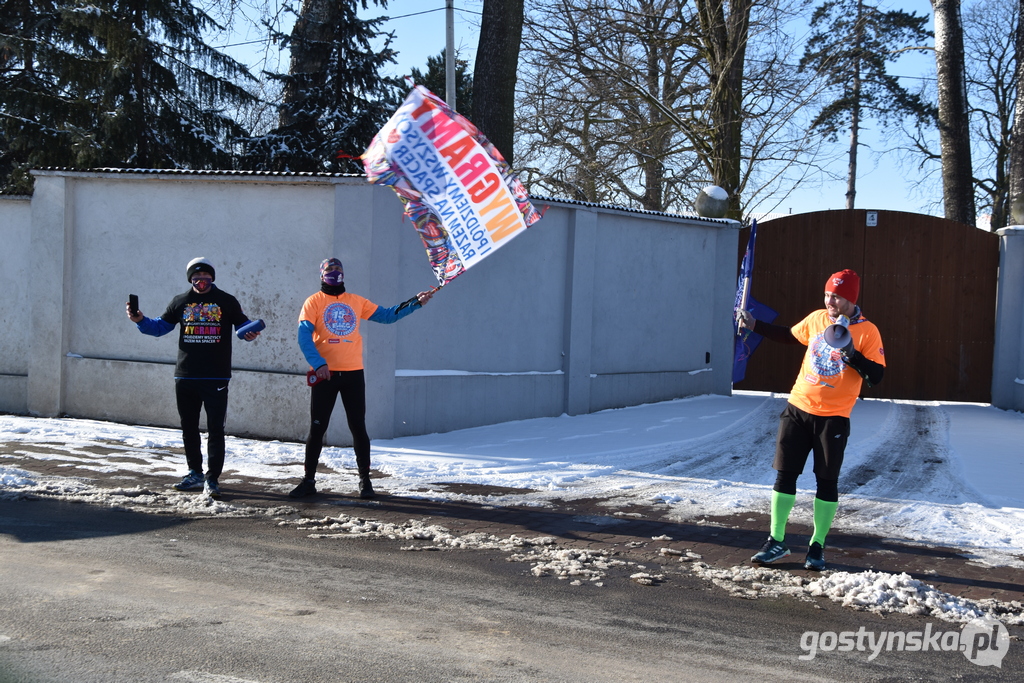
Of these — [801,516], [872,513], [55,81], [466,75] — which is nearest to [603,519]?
[801,516]

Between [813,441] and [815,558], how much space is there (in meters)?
0.68

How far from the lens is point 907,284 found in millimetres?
12992

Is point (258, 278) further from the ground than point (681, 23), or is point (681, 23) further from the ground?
point (681, 23)

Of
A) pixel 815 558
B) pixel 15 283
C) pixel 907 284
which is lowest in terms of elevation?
pixel 815 558

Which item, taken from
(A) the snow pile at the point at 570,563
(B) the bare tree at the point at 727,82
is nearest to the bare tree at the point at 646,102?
(B) the bare tree at the point at 727,82

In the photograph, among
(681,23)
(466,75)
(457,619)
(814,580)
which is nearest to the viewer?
(457,619)

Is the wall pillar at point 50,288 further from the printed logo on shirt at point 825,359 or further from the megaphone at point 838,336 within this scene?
the megaphone at point 838,336

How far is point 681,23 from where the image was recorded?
17672 millimetres

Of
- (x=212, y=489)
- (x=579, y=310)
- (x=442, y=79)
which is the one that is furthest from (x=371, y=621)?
(x=442, y=79)

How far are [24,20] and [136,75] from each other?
2.87m

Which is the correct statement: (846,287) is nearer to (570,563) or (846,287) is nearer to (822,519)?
(822,519)

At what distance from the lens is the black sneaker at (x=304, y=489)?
6.77 metres

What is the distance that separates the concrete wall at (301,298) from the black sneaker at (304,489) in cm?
215

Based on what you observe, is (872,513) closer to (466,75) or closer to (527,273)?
(527,273)
